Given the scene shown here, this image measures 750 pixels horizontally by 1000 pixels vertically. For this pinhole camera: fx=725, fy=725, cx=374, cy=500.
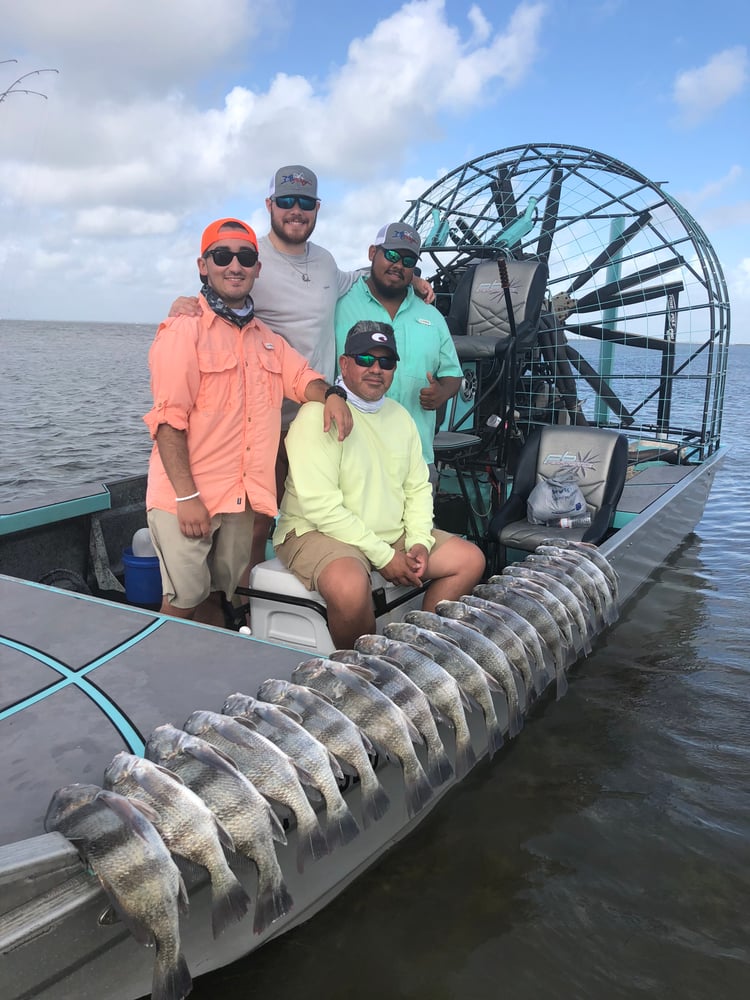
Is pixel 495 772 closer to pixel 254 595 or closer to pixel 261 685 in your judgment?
pixel 254 595

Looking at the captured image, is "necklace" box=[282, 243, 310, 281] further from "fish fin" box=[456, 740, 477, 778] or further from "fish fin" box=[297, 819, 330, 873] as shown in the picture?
"fish fin" box=[297, 819, 330, 873]

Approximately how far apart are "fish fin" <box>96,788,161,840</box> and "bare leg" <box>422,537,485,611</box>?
2060 mm

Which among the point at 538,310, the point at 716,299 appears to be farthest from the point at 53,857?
the point at 716,299

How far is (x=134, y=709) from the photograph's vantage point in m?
2.15

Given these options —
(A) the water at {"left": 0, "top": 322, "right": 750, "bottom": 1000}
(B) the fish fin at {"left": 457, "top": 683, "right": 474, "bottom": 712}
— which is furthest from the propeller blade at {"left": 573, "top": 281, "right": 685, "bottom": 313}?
(B) the fish fin at {"left": 457, "top": 683, "right": 474, "bottom": 712}

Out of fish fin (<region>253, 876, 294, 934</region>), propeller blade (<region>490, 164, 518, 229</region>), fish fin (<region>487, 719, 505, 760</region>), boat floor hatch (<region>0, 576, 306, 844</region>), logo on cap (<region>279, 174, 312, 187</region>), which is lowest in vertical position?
fish fin (<region>487, 719, 505, 760</region>)

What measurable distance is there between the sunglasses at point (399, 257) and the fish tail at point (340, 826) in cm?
284

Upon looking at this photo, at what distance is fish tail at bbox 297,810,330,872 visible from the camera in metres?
1.82

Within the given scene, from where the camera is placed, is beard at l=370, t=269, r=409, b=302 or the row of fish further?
beard at l=370, t=269, r=409, b=302

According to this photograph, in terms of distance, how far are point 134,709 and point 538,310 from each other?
240 inches

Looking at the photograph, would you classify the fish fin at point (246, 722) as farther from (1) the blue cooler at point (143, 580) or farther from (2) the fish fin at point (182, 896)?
(1) the blue cooler at point (143, 580)

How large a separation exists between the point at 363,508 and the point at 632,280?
5.91m

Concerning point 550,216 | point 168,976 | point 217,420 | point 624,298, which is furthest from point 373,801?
point 550,216

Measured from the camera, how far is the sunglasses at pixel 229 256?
119 inches
